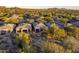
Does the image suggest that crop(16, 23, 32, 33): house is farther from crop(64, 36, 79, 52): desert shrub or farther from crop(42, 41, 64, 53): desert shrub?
crop(64, 36, 79, 52): desert shrub

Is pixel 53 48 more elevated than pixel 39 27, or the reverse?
pixel 39 27

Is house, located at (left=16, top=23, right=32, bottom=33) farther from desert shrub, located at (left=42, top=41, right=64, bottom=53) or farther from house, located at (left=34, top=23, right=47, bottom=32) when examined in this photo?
desert shrub, located at (left=42, top=41, right=64, bottom=53)

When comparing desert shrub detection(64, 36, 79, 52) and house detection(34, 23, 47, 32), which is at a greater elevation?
house detection(34, 23, 47, 32)

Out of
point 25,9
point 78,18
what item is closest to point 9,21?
point 25,9

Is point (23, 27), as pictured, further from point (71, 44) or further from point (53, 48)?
point (71, 44)

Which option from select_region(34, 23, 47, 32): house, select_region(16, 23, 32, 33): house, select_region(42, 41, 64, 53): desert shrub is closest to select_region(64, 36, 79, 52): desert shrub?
select_region(42, 41, 64, 53): desert shrub

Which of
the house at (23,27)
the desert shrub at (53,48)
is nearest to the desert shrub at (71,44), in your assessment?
the desert shrub at (53,48)

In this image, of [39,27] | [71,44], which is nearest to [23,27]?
[39,27]

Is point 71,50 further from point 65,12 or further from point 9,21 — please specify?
point 9,21

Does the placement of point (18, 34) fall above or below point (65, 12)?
below

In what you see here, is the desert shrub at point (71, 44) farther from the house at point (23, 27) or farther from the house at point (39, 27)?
the house at point (23, 27)

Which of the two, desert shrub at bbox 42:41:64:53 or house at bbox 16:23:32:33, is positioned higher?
house at bbox 16:23:32:33
